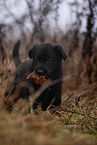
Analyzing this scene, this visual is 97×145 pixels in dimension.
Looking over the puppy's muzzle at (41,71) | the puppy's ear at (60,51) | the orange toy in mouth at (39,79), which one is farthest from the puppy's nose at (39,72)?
the puppy's ear at (60,51)

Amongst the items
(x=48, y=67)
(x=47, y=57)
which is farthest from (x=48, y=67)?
(x=47, y=57)

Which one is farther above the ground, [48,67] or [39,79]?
[48,67]

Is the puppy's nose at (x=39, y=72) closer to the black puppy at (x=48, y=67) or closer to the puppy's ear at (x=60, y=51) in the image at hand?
the black puppy at (x=48, y=67)

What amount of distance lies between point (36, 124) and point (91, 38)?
4.43 meters

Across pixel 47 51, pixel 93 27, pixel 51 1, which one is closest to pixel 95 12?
pixel 93 27

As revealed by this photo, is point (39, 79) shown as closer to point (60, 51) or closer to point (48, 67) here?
point (48, 67)

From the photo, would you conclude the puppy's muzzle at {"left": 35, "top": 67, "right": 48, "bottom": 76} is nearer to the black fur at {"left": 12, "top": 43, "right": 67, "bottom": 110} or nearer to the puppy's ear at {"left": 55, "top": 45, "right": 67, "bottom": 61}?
the black fur at {"left": 12, "top": 43, "right": 67, "bottom": 110}

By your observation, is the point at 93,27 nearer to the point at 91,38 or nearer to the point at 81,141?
the point at 91,38

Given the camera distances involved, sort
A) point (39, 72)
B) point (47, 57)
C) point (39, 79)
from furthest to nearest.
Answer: point (47, 57) < point (39, 79) < point (39, 72)

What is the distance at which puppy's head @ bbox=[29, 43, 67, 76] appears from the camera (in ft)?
9.40

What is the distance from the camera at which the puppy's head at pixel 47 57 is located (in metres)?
2.86

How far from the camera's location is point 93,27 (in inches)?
208

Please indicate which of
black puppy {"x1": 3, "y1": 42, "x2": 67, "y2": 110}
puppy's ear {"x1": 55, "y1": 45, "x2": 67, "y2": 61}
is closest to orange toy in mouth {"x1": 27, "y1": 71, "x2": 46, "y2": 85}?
black puppy {"x1": 3, "y1": 42, "x2": 67, "y2": 110}

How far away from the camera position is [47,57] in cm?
299
